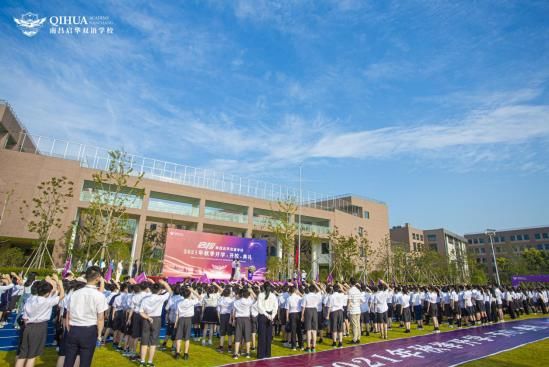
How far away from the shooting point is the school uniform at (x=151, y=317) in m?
7.21

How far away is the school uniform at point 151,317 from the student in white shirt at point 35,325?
74.3 inches

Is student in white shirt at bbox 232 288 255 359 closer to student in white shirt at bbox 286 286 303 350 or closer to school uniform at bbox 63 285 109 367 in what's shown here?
student in white shirt at bbox 286 286 303 350

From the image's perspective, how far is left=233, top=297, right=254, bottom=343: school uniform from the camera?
8539 millimetres

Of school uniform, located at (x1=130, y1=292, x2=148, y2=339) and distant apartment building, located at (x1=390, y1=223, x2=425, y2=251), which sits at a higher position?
distant apartment building, located at (x1=390, y1=223, x2=425, y2=251)

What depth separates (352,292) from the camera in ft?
35.7

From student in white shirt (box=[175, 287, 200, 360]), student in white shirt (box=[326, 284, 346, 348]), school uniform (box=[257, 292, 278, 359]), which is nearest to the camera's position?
student in white shirt (box=[175, 287, 200, 360])

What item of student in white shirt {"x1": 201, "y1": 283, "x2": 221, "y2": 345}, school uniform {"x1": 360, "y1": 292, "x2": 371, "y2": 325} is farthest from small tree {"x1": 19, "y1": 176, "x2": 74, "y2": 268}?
school uniform {"x1": 360, "y1": 292, "x2": 371, "y2": 325}

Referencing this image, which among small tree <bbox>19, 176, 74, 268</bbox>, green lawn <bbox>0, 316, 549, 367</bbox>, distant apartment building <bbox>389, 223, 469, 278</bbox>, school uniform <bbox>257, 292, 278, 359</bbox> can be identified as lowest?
green lawn <bbox>0, 316, 549, 367</bbox>

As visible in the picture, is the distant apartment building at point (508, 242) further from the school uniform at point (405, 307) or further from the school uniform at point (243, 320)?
the school uniform at point (243, 320)

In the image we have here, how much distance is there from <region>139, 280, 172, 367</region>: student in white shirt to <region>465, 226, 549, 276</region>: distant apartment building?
79014 millimetres

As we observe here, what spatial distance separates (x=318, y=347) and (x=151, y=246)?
28.7 metres

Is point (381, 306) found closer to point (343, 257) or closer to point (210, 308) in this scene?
point (210, 308)

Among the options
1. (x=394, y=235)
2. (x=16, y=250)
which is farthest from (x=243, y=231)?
(x=394, y=235)

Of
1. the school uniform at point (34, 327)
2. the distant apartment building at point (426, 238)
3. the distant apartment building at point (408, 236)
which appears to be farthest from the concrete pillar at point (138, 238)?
the distant apartment building at point (408, 236)
